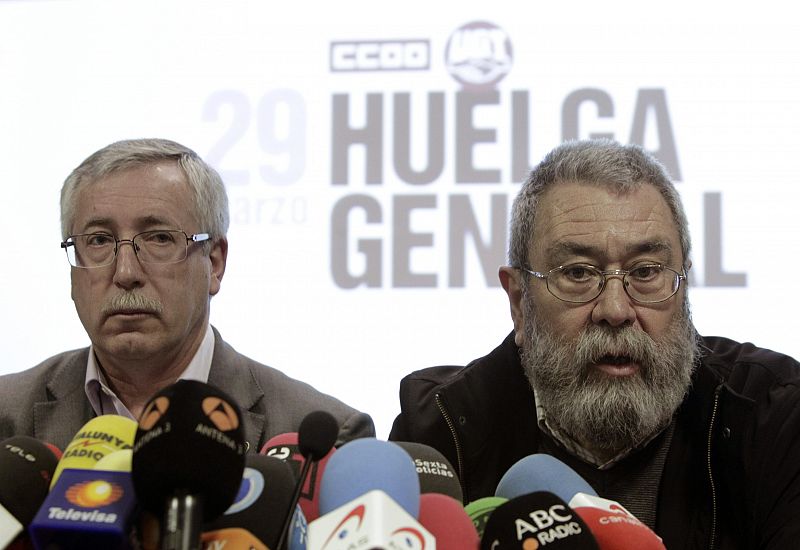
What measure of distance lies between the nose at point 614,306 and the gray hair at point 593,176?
24cm

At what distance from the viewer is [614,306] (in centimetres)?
233

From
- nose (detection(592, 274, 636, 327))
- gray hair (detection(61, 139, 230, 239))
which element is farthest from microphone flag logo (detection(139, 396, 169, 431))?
gray hair (detection(61, 139, 230, 239))

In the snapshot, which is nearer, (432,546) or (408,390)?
(432,546)

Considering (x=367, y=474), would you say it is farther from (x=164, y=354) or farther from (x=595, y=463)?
(x=164, y=354)

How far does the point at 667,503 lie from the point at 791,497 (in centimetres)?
30

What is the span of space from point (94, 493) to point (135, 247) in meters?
1.47

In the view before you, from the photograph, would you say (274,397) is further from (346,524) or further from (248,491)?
(346,524)

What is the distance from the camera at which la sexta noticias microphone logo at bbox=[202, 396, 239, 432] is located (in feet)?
4.39

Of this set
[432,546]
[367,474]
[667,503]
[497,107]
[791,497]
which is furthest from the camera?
[497,107]

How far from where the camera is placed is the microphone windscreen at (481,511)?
5.47 feet

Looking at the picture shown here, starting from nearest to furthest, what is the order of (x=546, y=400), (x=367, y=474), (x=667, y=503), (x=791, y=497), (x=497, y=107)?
(x=367, y=474) < (x=791, y=497) < (x=667, y=503) < (x=546, y=400) < (x=497, y=107)

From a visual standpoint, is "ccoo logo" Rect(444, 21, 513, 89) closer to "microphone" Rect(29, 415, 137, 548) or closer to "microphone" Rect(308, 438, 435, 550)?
"microphone" Rect(308, 438, 435, 550)

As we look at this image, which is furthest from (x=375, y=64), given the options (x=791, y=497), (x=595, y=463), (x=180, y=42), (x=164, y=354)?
(x=791, y=497)

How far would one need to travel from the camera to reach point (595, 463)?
2562 millimetres
